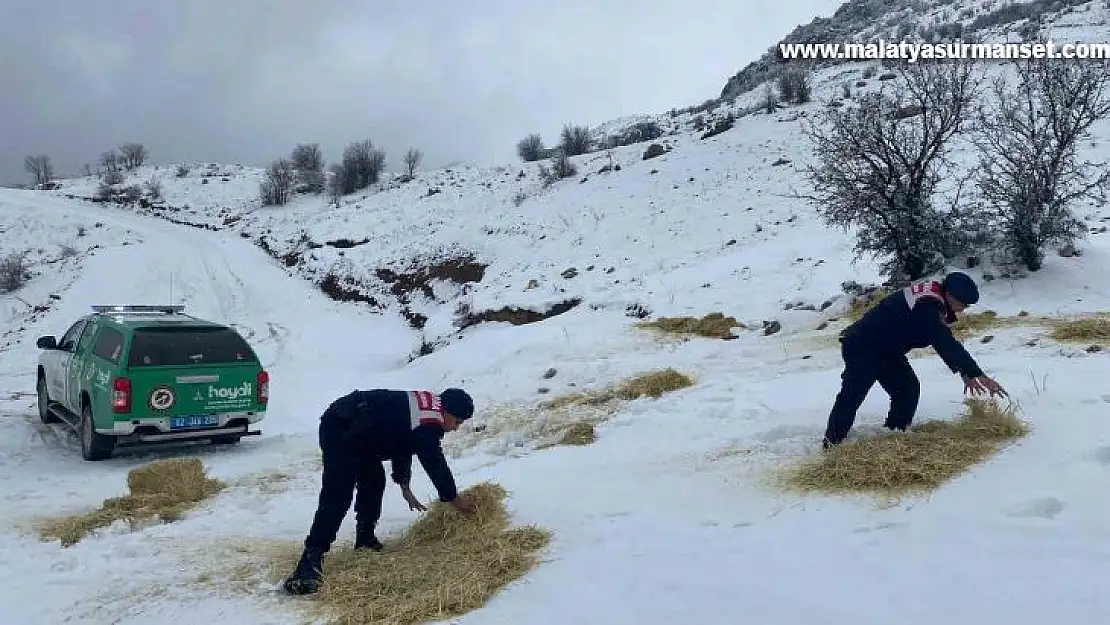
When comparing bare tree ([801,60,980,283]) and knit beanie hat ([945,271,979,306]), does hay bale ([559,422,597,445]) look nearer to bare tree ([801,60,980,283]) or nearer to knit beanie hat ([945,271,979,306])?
knit beanie hat ([945,271,979,306])

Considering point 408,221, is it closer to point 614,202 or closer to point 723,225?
point 614,202

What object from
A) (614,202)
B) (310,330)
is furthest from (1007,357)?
(614,202)

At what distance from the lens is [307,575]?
4730 mm

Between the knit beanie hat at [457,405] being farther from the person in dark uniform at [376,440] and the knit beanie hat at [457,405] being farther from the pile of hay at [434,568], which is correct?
the pile of hay at [434,568]

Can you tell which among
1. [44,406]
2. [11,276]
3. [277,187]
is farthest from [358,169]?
[44,406]

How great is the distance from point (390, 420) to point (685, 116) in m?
48.6

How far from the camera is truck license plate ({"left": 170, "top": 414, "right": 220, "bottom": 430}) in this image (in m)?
9.04

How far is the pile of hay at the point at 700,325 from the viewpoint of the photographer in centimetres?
1345

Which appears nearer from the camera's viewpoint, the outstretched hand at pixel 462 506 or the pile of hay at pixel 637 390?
the outstretched hand at pixel 462 506

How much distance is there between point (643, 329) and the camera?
14391mm

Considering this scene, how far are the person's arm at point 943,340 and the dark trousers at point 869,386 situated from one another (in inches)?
18.5

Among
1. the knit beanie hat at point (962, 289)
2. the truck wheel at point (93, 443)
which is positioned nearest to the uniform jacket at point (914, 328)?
the knit beanie hat at point (962, 289)

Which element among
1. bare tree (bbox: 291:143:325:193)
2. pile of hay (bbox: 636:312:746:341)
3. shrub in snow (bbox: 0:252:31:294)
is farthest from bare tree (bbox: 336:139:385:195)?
pile of hay (bbox: 636:312:746:341)

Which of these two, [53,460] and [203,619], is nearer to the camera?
[203,619]
